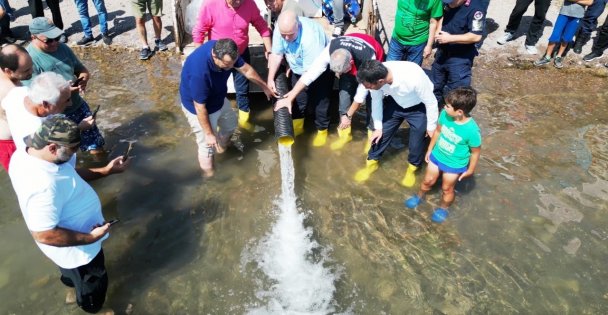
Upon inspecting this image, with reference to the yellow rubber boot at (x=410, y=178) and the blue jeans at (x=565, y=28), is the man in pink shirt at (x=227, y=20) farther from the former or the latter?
the blue jeans at (x=565, y=28)

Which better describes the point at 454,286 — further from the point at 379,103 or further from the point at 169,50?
the point at 169,50

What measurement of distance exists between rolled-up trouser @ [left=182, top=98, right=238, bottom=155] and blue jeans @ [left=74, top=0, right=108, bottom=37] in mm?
4117

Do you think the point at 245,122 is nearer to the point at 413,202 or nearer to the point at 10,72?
the point at 413,202

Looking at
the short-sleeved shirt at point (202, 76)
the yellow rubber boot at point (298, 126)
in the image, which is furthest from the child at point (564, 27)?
the short-sleeved shirt at point (202, 76)

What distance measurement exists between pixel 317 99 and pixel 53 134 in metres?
3.73

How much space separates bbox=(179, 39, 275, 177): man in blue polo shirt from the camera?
4465mm

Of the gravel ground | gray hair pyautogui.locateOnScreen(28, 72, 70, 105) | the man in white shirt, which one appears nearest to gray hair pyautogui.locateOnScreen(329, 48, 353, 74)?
the man in white shirt

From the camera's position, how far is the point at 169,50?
852 cm

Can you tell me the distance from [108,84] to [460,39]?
5.71 meters

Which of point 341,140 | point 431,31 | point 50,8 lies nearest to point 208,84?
point 341,140

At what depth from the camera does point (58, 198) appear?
9.82ft

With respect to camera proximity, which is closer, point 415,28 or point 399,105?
point 399,105

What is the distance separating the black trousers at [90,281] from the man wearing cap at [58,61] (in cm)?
192

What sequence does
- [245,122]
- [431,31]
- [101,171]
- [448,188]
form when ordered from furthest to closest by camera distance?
[245,122] → [431,31] → [448,188] → [101,171]
